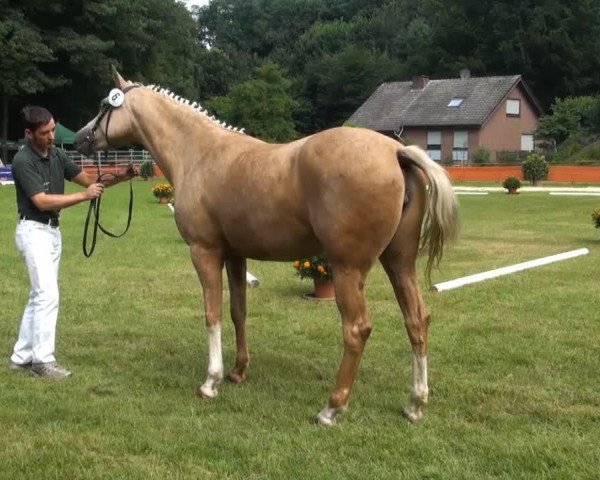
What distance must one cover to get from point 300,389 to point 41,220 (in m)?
2.50

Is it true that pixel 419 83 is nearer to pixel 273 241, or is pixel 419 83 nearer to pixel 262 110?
pixel 262 110

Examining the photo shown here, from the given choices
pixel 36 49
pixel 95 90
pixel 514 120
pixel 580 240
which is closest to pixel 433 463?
pixel 580 240

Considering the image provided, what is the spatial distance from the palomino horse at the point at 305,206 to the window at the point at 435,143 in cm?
5356

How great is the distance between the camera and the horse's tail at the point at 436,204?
521 centimetres

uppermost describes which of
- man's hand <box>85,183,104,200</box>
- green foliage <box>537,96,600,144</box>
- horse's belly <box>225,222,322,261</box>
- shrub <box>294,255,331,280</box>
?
green foliage <box>537,96,600,144</box>

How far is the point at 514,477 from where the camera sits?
431 centimetres

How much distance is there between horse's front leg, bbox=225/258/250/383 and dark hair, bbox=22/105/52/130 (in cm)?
185

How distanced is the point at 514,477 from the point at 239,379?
2622 millimetres

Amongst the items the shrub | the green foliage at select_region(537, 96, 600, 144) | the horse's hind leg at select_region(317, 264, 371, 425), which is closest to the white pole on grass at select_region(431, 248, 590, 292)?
the shrub

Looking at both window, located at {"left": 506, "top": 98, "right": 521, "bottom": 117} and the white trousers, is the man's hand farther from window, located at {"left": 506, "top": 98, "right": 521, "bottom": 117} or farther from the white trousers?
window, located at {"left": 506, "top": 98, "right": 521, "bottom": 117}

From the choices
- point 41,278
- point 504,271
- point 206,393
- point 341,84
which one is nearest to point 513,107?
point 341,84

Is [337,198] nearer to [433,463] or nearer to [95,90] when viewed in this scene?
[433,463]

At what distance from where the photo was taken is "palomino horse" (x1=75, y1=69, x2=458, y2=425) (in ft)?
16.6

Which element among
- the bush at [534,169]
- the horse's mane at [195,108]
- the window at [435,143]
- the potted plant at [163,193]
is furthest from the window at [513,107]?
the horse's mane at [195,108]
